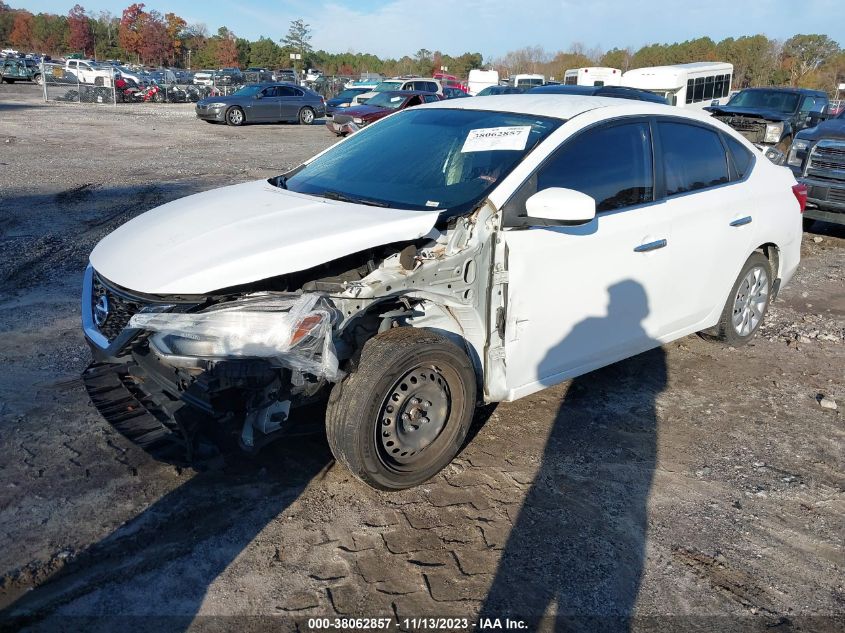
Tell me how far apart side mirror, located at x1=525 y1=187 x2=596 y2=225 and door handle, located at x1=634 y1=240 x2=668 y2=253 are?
2.41 feet

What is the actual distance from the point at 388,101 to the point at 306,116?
4.98 meters

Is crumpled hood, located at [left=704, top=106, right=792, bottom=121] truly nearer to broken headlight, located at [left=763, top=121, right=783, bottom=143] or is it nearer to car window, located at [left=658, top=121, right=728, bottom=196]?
broken headlight, located at [left=763, top=121, right=783, bottom=143]

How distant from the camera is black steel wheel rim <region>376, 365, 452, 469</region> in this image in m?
3.34

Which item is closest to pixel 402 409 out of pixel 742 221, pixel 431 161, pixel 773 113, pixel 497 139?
pixel 431 161

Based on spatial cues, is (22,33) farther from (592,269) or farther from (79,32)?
(592,269)

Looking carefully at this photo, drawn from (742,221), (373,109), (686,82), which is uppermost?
(686,82)

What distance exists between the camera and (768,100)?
1614 centimetres

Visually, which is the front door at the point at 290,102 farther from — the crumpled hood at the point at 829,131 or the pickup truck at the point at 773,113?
the crumpled hood at the point at 829,131

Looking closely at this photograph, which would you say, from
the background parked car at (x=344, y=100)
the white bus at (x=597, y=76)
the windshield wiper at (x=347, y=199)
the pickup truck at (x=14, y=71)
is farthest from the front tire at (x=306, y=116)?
the pickup truck at (x=14, y=71)

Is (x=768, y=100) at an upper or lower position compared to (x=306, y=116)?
upper

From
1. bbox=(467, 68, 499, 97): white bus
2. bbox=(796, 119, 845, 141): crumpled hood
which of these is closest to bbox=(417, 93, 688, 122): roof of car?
bbox=(796, 119, 845, 141): crumpled hood

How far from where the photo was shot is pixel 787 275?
565 cm

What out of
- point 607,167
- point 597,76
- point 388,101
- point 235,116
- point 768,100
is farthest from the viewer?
point 597,76

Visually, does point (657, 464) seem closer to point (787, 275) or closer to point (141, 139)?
point (787, 275)
